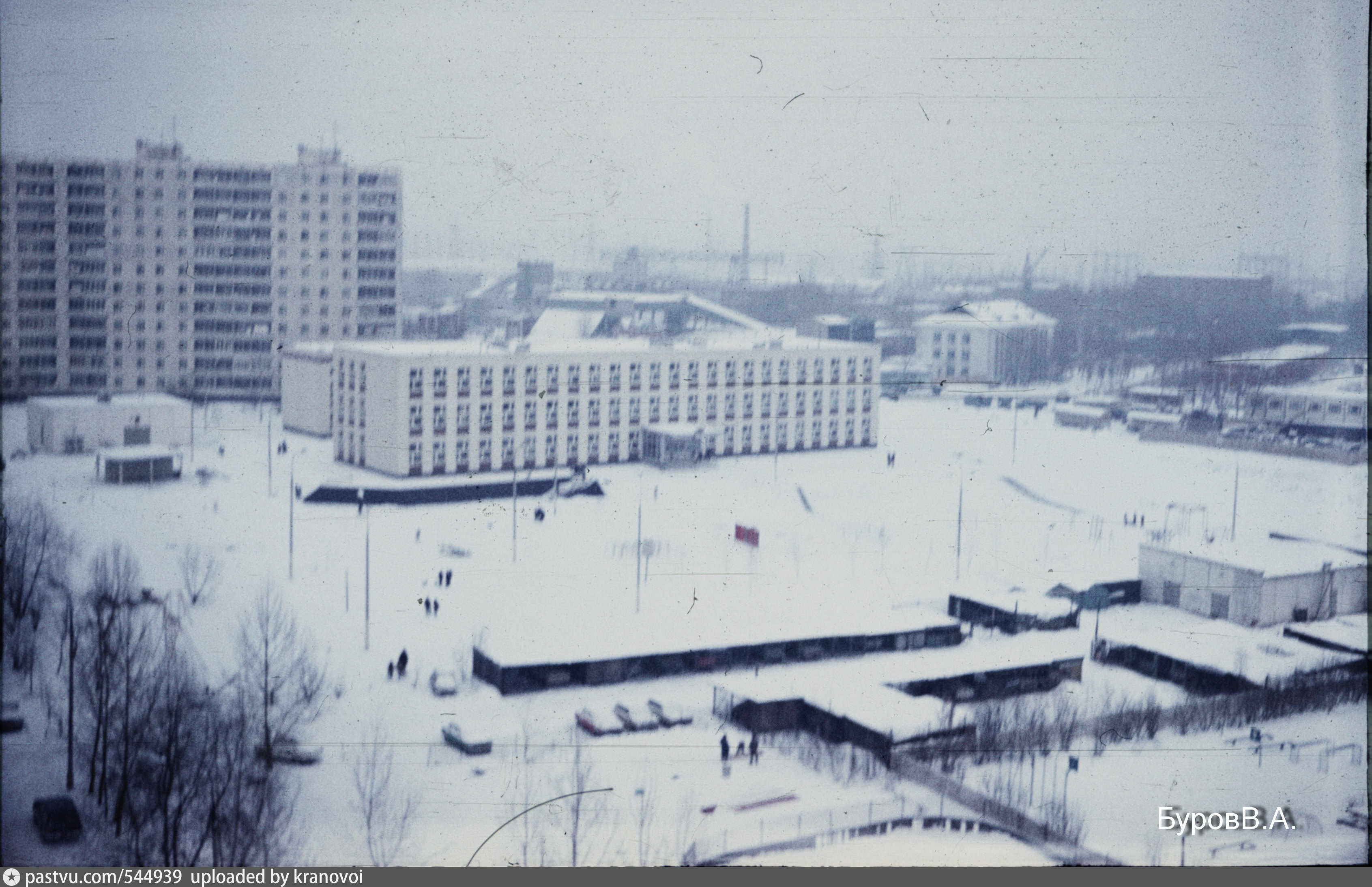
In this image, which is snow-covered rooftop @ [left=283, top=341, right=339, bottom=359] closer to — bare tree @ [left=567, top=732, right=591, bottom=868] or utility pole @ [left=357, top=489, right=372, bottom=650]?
utility pole @ [left=357, top=489, right=372, bottom=650]

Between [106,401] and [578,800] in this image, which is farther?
[106,401]

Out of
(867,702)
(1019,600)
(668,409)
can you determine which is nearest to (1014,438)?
(1019,600)

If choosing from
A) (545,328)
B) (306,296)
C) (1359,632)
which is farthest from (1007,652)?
(306,296)

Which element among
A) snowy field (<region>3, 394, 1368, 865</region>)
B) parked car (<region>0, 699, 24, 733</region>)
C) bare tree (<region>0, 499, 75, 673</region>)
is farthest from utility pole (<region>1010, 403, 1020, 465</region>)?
parked car (<region>0, 699, 24, 733</region>)

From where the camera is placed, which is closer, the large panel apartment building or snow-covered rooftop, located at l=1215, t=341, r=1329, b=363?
the large panel apartment building

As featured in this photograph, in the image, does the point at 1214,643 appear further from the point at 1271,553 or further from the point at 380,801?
the point at 380,801

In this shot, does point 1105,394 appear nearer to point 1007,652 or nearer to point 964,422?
point 964,422

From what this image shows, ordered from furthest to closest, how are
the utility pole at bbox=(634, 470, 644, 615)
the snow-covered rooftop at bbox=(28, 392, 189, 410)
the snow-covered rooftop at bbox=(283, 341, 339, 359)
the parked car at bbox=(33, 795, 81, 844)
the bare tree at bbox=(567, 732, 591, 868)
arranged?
the utility pole at bbox=(634, 470, 644, 615)
the snow-covered rooftop at bbox=(283, 341, 339, 359)
the snow-covered rooftop at bbox=(28, 392, 189, 410)
the bare tree at bbox=(567, 732, 591, 868)
the parked car at bbox=(33, 795, 81, 844)
